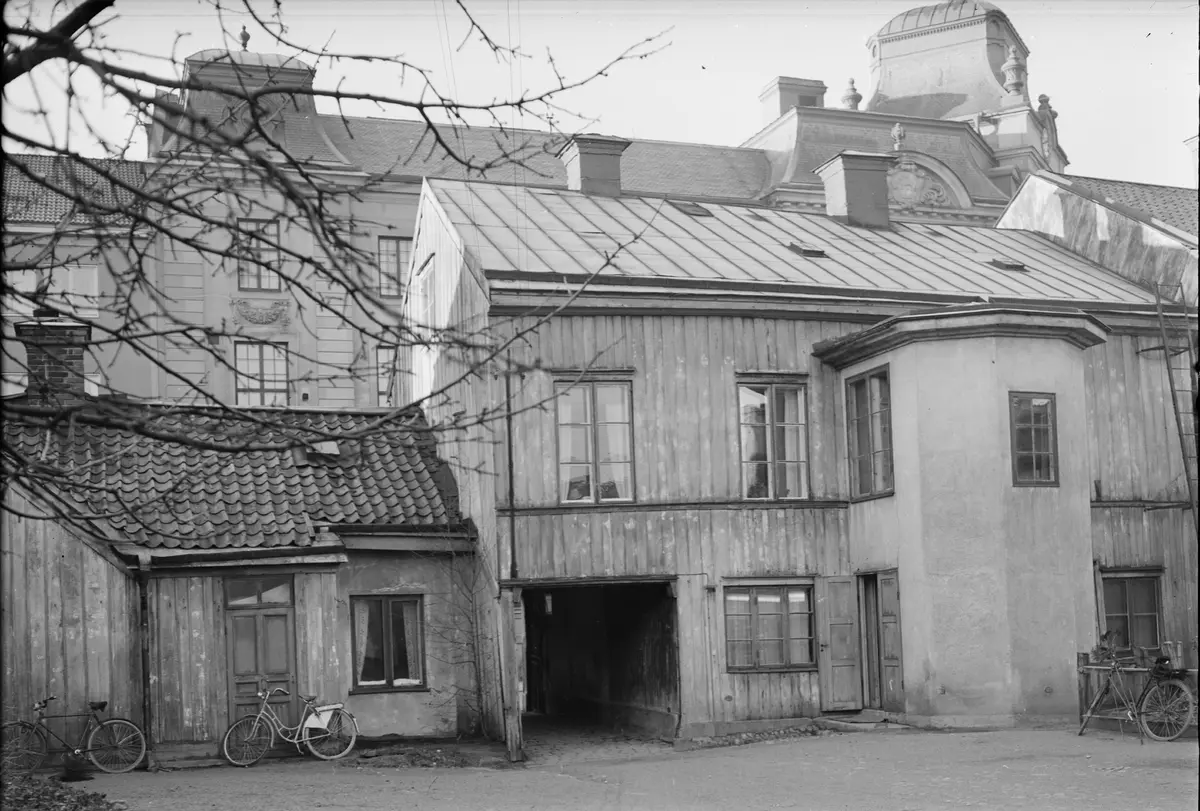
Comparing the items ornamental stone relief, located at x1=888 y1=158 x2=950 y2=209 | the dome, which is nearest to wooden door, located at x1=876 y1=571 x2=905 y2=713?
ornamental stone relief, located at x1=888 y1=158 x2=950 y2=209

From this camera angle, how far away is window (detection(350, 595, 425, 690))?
21.0m

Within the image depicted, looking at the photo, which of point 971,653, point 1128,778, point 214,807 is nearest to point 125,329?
point 214,807

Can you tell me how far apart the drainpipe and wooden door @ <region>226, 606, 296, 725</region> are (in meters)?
1.05

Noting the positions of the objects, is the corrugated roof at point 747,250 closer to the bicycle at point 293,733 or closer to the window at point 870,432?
the window at point 870,432

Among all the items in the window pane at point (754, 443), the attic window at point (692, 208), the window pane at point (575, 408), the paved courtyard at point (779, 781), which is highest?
the attic window at point (692, 208)

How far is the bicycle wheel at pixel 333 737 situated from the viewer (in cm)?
1961

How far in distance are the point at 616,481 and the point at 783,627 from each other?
10.6 ft

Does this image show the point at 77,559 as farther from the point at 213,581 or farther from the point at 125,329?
the point at 125,329

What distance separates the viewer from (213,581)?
20109 millimetres

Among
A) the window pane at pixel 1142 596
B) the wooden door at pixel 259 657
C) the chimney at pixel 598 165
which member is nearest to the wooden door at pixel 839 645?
the window pane at pixel 1142 596

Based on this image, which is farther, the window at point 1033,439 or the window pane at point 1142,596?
the window pane at point 1142,596

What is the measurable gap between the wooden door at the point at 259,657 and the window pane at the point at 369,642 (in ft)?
3.40

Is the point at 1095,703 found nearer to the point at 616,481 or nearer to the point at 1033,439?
the point at 1033,439

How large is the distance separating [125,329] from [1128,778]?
11.3 m
